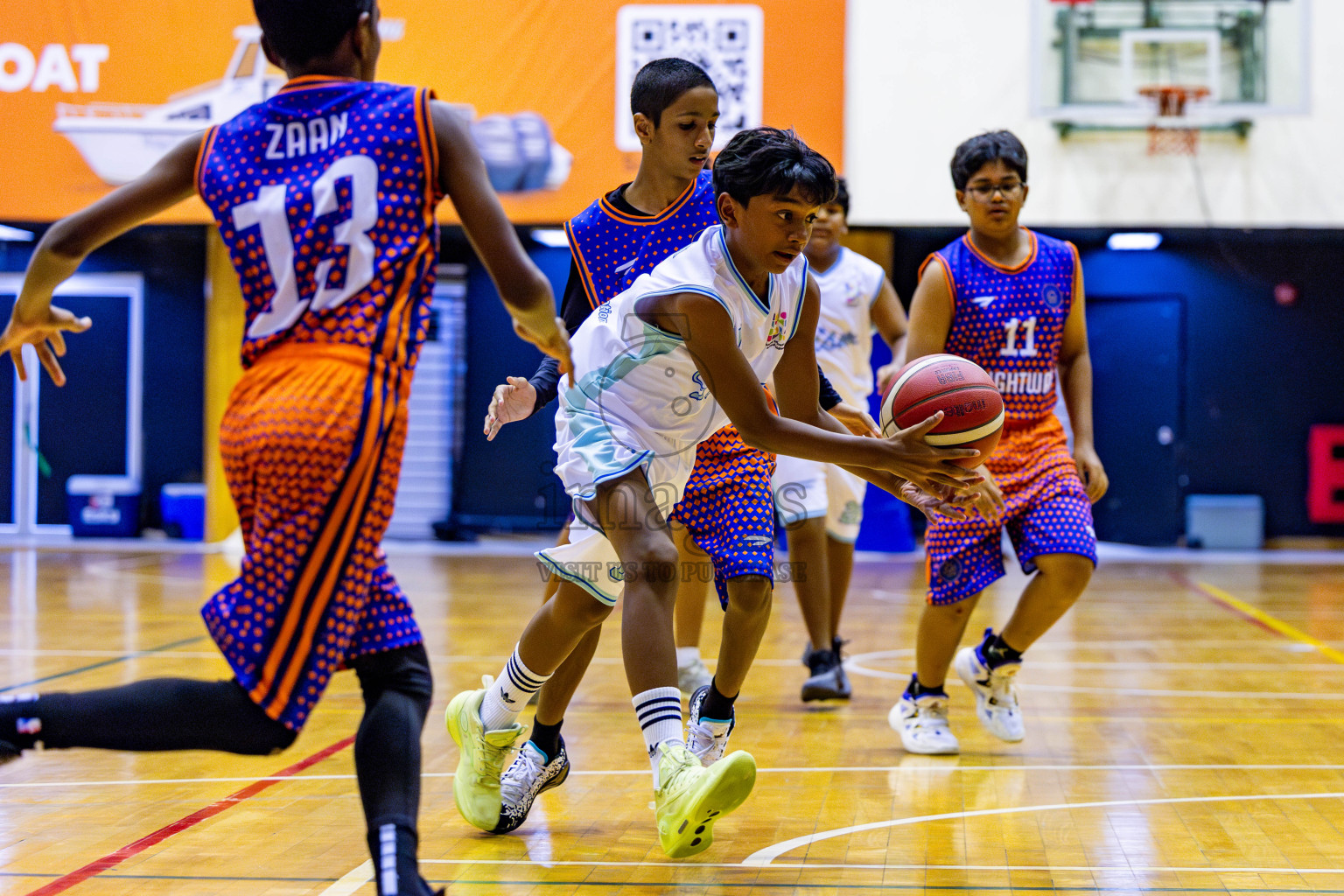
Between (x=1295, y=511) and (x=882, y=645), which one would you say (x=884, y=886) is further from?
(x=1295, y=511)

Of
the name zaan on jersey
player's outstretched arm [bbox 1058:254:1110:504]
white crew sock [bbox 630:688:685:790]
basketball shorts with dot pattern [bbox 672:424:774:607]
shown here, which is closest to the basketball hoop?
player's outstretched arm [bbox 1058:254:1110:504]

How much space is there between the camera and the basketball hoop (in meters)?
10.1

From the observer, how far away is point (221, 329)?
38.5ft

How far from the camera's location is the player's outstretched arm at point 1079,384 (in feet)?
12.3

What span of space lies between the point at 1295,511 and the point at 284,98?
12.3 meters

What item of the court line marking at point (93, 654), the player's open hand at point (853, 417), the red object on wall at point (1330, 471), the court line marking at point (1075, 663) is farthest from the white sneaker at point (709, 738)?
the red object on wall at point (1330, 471)

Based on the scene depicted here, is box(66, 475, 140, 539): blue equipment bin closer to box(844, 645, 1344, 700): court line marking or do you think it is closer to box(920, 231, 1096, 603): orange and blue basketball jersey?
box(844, 645, 1344, 700): court line marking

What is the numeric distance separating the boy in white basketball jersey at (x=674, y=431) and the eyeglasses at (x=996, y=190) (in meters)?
1.17

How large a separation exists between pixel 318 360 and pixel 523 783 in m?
1.33

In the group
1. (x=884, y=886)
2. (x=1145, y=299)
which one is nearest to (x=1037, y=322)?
(x=884, y=886)

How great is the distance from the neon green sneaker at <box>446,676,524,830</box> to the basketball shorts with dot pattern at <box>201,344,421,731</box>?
98cm

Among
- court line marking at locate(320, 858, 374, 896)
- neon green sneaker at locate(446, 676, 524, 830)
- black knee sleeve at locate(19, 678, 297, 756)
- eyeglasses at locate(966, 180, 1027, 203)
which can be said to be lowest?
court line marking at locate(320, 858, 374, 896)

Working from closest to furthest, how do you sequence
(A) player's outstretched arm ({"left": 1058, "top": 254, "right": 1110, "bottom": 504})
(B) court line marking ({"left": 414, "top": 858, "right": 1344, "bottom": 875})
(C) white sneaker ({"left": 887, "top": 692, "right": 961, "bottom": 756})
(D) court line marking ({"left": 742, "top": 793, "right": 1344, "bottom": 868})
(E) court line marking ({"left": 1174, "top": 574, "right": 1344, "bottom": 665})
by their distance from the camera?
1. (B) court line marking ({"left": 414, "top": 858, "right": 1344, "bottom": 875})
2. (D) court line marking ({"left": 742, "top": 793, "right": 1344, "bottom": 868})
3. (C) white sneaker ({"left": 887, "top": 692, "right": 961, "bottom": 756})
4. (A) player's outstretched arm ({"left": 1058, "top": 254, "right": 1110, "bottom": 504})
5. (E) court line marking ({"left": 1174, "top": 574, "right": 1344, "bottom": 665})

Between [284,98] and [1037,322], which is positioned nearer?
[284,98]
